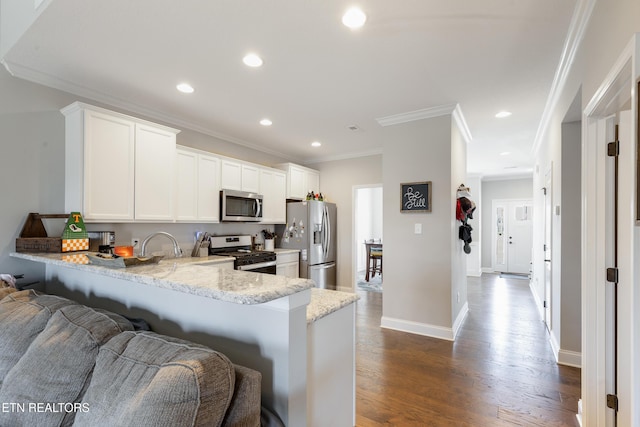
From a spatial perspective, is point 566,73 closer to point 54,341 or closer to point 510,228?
point 54,341

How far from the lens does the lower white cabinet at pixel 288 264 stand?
468 centimetres

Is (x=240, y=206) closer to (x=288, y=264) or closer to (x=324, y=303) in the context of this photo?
(x=288, y=264)

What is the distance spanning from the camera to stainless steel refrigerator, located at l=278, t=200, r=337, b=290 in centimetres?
506

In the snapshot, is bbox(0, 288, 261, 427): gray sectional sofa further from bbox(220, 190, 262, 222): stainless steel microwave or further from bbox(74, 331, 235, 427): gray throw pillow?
bbox(220, 190, 262, 222): stainless steel microwave

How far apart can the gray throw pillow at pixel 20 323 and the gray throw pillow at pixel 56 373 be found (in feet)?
0.35

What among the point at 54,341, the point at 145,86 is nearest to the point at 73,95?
the point at 145,86

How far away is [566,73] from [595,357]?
7.06 ft

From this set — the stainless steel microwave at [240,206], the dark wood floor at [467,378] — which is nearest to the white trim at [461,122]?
the dark wood floor at [467,378]

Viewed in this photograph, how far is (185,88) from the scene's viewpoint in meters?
2.95

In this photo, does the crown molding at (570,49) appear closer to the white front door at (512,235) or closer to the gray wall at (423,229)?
the gray wall at (423,229)

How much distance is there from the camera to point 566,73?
2492 millimetres

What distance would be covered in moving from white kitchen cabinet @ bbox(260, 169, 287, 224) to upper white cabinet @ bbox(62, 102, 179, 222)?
1648 mm

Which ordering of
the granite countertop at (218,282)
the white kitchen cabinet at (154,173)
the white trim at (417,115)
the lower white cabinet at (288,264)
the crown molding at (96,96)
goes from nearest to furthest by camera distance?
the granite countertop at (218,282) < the crown molding at (96,96) < the white kitchen cabinet at (154,173) < the white trim at (417,115) < the lower white cabinet at (288,264)

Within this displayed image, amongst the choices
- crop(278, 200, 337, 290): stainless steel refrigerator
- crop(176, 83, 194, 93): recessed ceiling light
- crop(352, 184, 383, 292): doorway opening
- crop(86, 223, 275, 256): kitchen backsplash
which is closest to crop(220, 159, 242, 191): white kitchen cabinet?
crop(86, 223, 275, 256): kitchen backsplash
